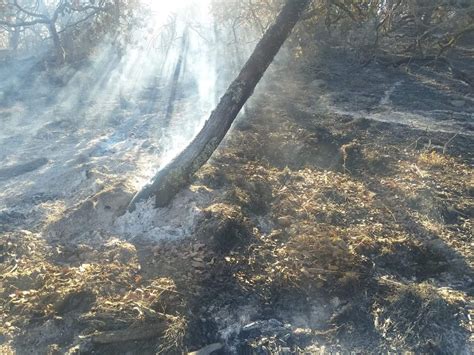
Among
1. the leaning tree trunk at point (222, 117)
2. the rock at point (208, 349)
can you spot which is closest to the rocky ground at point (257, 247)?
the rock at point (208, 349)

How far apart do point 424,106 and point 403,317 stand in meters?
5.82

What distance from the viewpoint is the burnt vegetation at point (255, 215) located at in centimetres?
337

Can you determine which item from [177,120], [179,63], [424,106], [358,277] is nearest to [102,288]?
[358,277]

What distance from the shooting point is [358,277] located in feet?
12.2

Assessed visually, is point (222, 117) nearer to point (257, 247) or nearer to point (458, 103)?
point (257, 247)

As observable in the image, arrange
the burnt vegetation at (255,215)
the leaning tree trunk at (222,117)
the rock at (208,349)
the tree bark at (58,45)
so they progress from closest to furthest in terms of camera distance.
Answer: the rock at (208,349)
the burnt vegetation at (255,215)
the leaning tree trunk at (222,117)
the tree bark at (58,45)

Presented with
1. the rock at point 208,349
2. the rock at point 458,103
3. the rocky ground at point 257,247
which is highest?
the rock at point 458,103

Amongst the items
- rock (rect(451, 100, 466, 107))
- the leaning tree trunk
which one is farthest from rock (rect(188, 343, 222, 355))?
rock (rect(451, 100, 466, 107))

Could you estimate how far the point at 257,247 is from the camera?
14.1ft

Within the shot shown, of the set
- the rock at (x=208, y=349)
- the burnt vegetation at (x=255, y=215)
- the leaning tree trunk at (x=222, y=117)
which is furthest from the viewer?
the leaning tree trunk at (x=222, y=117)

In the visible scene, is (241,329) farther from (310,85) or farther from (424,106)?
(310,85)

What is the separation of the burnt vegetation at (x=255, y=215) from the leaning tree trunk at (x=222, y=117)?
0.08 ft

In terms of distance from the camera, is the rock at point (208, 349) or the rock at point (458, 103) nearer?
the rock at point (208, 349)

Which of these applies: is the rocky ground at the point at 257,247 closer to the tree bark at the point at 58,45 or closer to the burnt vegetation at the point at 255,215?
the burnt vegetation at the point at 255,215
